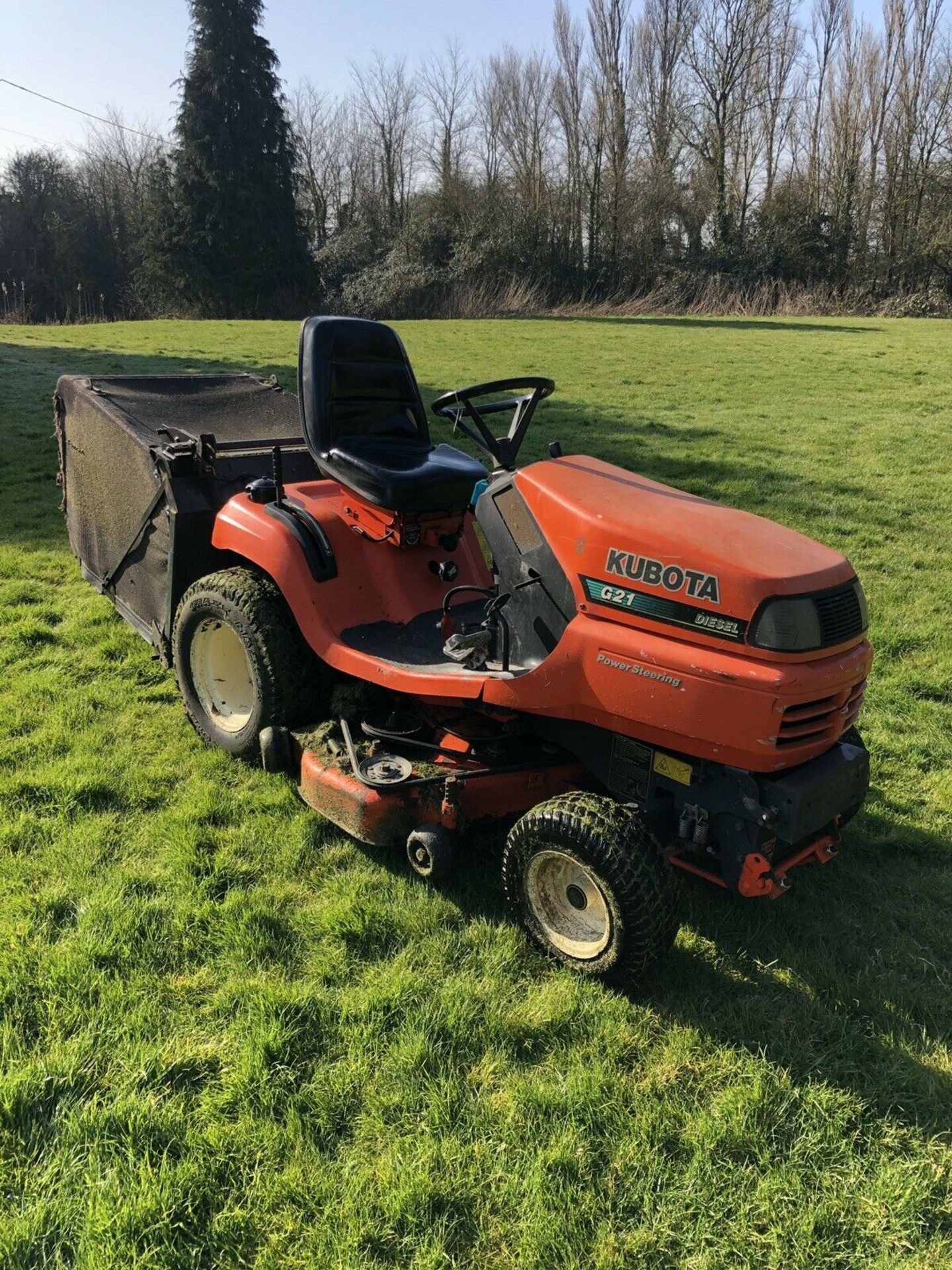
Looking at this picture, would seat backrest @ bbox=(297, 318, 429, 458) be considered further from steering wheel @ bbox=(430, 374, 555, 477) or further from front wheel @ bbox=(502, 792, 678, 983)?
front wheel @ bbox=(502, 792, 678, 983)

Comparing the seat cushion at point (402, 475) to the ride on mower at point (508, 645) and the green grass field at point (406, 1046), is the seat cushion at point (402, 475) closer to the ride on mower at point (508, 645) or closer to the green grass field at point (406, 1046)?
the ride on mower at point (508, 645)

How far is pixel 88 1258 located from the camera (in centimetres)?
171

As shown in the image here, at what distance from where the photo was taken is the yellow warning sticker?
7.86 feet

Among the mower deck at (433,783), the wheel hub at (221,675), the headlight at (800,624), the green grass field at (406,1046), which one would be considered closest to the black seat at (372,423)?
the wheel hub at (221,675)

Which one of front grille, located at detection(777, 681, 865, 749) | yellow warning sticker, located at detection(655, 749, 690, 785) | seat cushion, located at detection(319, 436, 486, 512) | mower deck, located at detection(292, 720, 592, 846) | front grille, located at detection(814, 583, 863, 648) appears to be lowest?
mower deck, located at detection(292, 720, 592, 846)

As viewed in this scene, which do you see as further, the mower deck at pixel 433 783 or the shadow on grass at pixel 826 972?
the mower deck at pixel 433 783

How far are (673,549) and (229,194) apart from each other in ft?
99.6

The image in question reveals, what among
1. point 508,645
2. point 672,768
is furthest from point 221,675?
point 672,768

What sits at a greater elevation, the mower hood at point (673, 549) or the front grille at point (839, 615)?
the mower hood at point (673, 549)

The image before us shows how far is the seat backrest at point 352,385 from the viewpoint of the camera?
3.55m

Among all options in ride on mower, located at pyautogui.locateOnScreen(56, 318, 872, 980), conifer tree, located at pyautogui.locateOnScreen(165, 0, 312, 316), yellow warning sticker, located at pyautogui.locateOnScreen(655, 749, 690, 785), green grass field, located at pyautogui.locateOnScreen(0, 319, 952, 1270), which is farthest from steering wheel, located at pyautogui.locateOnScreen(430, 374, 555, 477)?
conifer tree, located at pyautogui.locateOnScreen(165, 0, 312, 316)

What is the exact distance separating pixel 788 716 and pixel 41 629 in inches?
154

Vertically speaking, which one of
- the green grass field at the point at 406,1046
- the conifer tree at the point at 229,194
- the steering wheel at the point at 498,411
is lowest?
the green grass field at the point at 406,1046

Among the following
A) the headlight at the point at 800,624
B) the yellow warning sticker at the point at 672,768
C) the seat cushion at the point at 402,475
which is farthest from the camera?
the seat cushion at the point at 402,475
